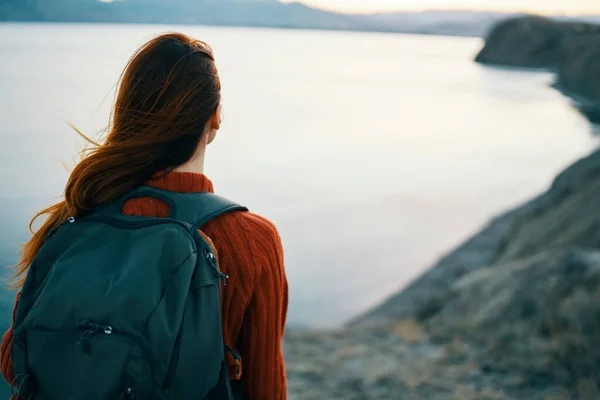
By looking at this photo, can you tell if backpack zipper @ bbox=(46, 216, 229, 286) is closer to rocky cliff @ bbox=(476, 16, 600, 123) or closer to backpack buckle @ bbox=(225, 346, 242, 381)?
backpack buckle @ bbox=(225, 346, 242, 381)

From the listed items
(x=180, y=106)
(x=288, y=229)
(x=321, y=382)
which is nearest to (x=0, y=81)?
(x=180, y=106)

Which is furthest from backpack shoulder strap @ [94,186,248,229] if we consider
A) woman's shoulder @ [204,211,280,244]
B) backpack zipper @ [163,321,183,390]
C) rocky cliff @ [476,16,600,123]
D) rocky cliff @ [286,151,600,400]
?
rocky cliff @ [476,16,600,123]

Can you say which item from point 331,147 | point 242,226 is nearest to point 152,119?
point 242,226

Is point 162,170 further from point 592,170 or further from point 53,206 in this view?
point 592,170

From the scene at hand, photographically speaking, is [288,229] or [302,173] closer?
[288,229]

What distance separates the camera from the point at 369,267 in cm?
1920

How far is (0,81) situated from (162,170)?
2471mm

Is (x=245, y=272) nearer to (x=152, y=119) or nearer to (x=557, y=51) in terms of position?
(x=152, y=119)

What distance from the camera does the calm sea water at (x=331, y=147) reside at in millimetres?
3490

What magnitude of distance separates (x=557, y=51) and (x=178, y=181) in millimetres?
60541

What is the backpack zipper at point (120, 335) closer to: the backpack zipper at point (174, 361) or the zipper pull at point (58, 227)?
the backpack zipper at point (174, 361)

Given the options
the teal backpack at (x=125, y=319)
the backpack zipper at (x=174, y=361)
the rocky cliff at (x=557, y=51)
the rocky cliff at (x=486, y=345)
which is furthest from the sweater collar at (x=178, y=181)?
the rocky cliff at (x=557, y=51)

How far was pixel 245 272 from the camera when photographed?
1.32 meters

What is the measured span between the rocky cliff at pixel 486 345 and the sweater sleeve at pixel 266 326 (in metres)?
3.04
